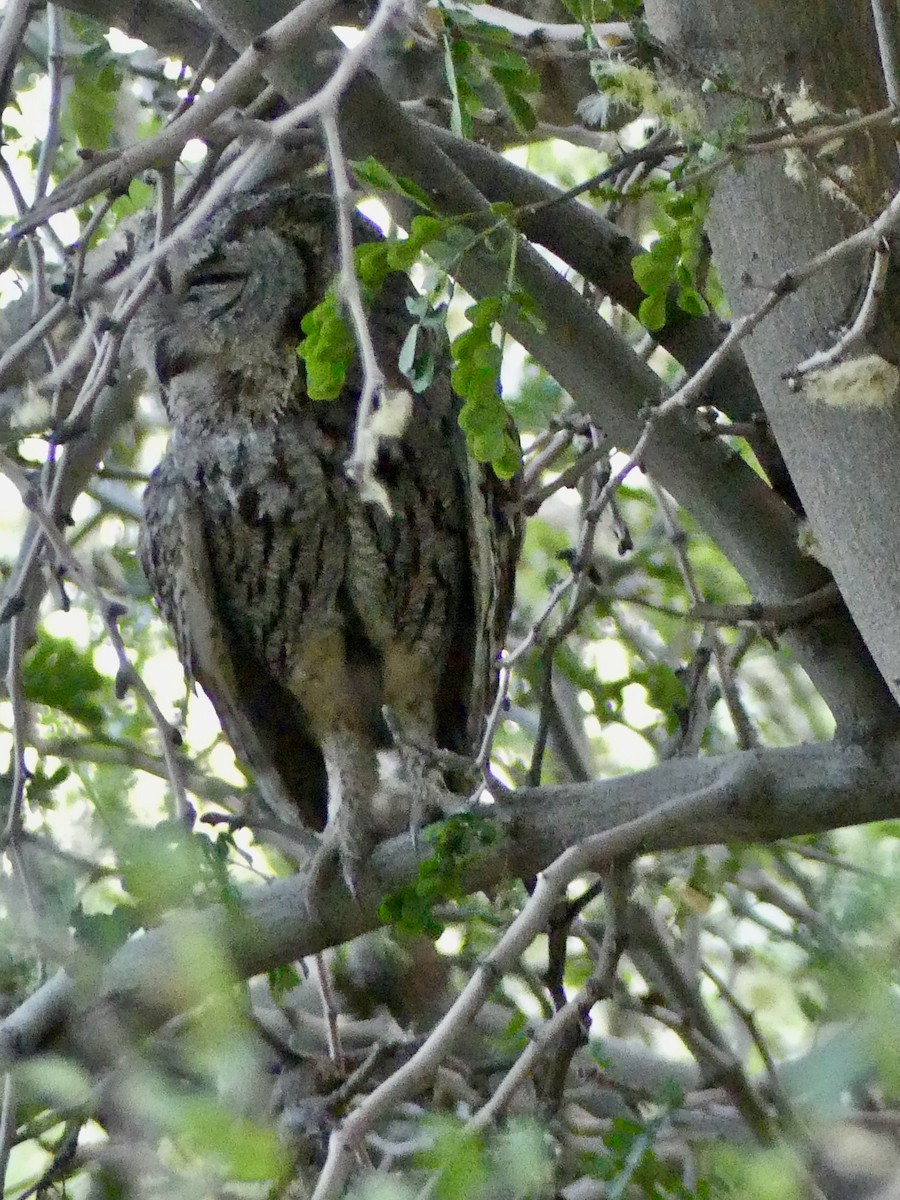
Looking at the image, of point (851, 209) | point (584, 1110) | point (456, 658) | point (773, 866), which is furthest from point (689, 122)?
point (773, 866)

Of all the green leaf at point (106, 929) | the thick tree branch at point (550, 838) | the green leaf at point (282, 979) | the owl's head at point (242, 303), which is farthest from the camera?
the owl's head at point (242, 303)

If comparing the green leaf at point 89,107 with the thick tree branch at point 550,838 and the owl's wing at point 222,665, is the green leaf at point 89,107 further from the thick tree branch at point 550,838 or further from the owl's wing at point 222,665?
the thick tree branch at point 550,838

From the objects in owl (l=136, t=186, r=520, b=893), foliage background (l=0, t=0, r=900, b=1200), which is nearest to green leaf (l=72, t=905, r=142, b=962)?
foliage background (l=0, t=0, r=900, b=1200)

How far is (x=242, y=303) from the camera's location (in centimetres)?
160

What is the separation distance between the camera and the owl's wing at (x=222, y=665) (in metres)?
1.63

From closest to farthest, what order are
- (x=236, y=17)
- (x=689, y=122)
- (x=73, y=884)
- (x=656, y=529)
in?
(x=689, y=122), (x=236, y=17), (x=73, y=884), (x=656, y=529)

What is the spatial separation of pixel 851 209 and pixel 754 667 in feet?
4.77

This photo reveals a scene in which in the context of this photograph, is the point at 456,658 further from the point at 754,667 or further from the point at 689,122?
the point at 689,122

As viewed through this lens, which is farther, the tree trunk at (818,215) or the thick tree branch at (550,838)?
the thick tree branch at (550,838)

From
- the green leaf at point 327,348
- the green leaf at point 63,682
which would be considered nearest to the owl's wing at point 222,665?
the green leaf at point 63,682

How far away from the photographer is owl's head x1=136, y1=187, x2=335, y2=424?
62.8 inches

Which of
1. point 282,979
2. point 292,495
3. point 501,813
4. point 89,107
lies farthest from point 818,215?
point 89,107

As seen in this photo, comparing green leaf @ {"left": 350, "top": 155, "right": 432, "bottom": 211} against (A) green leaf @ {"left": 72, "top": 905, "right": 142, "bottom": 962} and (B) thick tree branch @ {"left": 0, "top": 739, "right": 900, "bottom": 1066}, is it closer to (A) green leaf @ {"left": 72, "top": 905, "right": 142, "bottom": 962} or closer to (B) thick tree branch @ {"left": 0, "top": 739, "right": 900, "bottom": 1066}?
(B) thick tree branch @ {"left": 0, "top": 739, "right": 900, "bottom": 1066}

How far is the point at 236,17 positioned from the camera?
1102 mm
